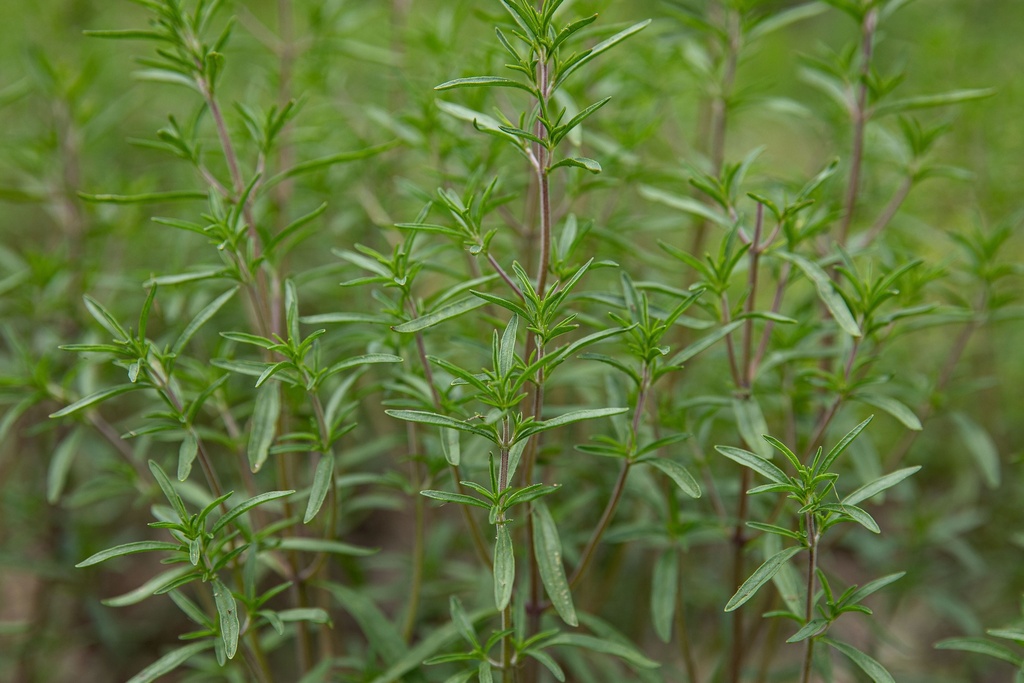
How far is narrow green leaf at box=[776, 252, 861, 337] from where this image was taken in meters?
1.23

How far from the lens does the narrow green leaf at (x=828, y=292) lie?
123 centimetres

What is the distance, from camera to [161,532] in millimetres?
2533

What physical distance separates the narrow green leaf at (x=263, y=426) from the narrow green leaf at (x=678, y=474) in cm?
58

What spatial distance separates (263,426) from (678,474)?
0.66 metres

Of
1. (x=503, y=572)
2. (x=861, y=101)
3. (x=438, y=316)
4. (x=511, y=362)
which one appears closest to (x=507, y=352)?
(x=511, y=362)

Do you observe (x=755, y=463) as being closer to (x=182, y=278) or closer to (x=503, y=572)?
(x=503, y=572)

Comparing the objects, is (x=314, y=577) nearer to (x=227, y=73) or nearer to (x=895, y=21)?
(x=227, y=73)

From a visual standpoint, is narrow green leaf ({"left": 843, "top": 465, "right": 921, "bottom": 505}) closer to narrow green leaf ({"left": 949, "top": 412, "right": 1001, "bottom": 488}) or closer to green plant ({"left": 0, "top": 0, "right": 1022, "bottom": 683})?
green plant ({"left": 0, "top": 0, "right": 1022, "bottom": 683})

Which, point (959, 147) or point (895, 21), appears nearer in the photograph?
point (959, 147)

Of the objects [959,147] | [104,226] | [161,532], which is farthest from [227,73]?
[959,147]

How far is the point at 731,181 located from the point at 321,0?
1334mm

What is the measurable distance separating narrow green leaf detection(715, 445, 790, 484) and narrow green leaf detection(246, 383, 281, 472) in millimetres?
691

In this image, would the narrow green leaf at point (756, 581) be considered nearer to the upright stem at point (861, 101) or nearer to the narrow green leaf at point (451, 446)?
the narrow green leaf at point (451, 446)

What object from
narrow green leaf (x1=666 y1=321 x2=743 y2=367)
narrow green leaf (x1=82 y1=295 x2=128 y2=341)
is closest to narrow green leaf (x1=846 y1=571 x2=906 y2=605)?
narrow green leaf (x1=666 y1=321 x2=743 y2=367)
